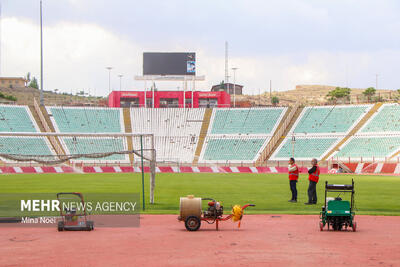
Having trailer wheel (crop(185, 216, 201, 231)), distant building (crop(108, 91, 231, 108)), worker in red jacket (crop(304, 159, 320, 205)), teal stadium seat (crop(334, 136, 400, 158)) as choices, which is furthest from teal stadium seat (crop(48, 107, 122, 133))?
trailer wheel (crop(185, 216, 201, 231))

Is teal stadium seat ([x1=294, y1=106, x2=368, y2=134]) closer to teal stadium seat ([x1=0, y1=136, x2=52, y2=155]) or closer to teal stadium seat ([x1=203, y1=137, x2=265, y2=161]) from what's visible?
teal stadium seat ([x1=203, y1=137, x2=265, y2=161])

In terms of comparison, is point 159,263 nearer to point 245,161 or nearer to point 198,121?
point 245,161

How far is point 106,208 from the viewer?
20094 millimetres

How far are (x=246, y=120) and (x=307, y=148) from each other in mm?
12999

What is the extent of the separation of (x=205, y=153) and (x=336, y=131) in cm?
1965

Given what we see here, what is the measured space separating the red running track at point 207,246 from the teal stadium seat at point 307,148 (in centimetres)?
5730

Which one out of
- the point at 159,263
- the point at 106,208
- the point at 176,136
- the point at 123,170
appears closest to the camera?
the point at 159,263

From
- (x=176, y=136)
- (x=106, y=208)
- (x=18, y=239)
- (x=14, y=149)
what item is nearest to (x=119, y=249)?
(x=18, y=239)

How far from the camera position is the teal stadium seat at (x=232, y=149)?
74188 millimetres

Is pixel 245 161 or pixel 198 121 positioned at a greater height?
pixel 198 121

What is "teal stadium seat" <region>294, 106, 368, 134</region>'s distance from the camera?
78.8 meters

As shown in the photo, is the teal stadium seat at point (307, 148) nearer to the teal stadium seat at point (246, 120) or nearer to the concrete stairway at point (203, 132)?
the teal stadium seat at point (246, 120)

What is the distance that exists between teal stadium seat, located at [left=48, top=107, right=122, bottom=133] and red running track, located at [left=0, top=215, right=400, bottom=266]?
219ft

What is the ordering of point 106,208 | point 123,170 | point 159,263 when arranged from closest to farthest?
point 159,263, point 106,208, point 123,170
